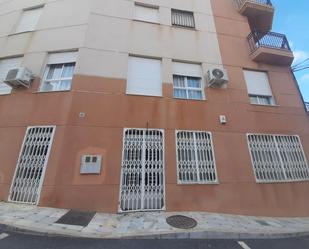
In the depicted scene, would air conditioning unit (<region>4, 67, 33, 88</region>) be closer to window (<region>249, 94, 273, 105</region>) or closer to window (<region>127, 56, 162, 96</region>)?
window (<region>127, 56, 162, 96</region>)

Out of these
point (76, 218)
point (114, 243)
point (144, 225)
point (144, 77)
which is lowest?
point (114, 243)

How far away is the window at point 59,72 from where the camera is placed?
Result: 6.38 metres

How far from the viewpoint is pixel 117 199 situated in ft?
17.0

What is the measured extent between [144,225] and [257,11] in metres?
11.1

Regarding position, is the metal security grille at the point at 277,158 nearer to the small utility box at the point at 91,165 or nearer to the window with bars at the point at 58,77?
the small utility box at the point at 91,165

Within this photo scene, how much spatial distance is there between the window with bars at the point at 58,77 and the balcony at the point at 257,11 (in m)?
8.75

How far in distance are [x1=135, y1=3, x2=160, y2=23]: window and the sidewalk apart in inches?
309

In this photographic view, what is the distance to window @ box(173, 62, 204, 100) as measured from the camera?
7.02m

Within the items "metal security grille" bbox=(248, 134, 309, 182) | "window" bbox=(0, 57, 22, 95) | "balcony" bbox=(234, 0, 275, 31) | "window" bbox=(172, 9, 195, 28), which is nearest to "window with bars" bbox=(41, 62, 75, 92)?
"window" bbox=(0, 57, 22, 95)

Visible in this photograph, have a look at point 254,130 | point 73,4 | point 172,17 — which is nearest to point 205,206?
point 254,130

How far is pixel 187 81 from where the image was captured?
726 centimetres

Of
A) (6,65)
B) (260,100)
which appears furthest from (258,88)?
(6,65)

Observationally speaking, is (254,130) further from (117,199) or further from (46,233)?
(46,233)

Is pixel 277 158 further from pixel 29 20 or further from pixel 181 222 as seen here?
pixel 29 20
